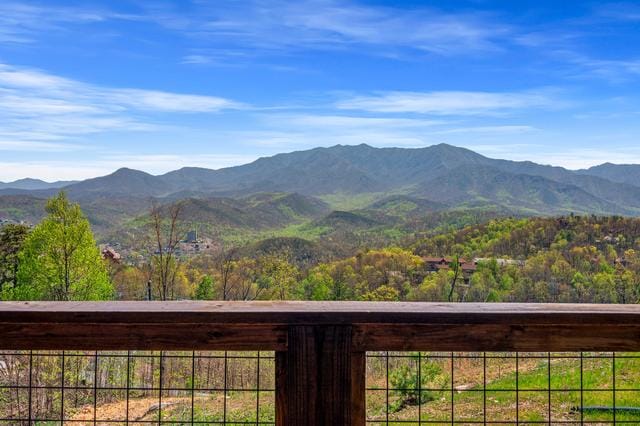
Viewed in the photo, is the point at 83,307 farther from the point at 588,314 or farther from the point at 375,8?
the point at 375,8

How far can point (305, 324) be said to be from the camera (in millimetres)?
1494

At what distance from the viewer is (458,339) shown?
153cm

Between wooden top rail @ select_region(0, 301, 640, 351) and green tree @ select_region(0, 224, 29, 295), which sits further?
green tree @ select_region(0, 224, 29, 295)

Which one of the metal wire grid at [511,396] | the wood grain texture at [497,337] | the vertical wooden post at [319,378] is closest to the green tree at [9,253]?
the metal wire grid at [511,396]

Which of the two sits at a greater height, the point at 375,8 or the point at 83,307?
the point at 375,8

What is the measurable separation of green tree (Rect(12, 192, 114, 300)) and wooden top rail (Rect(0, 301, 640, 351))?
19062mm

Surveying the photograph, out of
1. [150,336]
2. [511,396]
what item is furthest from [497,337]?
[511,396]

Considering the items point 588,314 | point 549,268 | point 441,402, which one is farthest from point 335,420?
point 549,268

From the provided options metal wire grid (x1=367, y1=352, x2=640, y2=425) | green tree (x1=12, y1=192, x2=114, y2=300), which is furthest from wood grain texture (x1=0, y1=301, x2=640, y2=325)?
green tree (x1=12, y1=192, x2=114, y2=300)

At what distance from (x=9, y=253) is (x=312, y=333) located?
92.0 ft

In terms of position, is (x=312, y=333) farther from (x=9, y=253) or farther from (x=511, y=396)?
(x=9, y=253)

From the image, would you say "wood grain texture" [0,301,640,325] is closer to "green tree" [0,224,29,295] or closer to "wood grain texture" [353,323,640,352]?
"wood grain texture" [353,323,640,352]

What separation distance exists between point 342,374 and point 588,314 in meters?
0.69

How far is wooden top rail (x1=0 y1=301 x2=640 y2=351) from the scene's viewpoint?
1.50 metres
